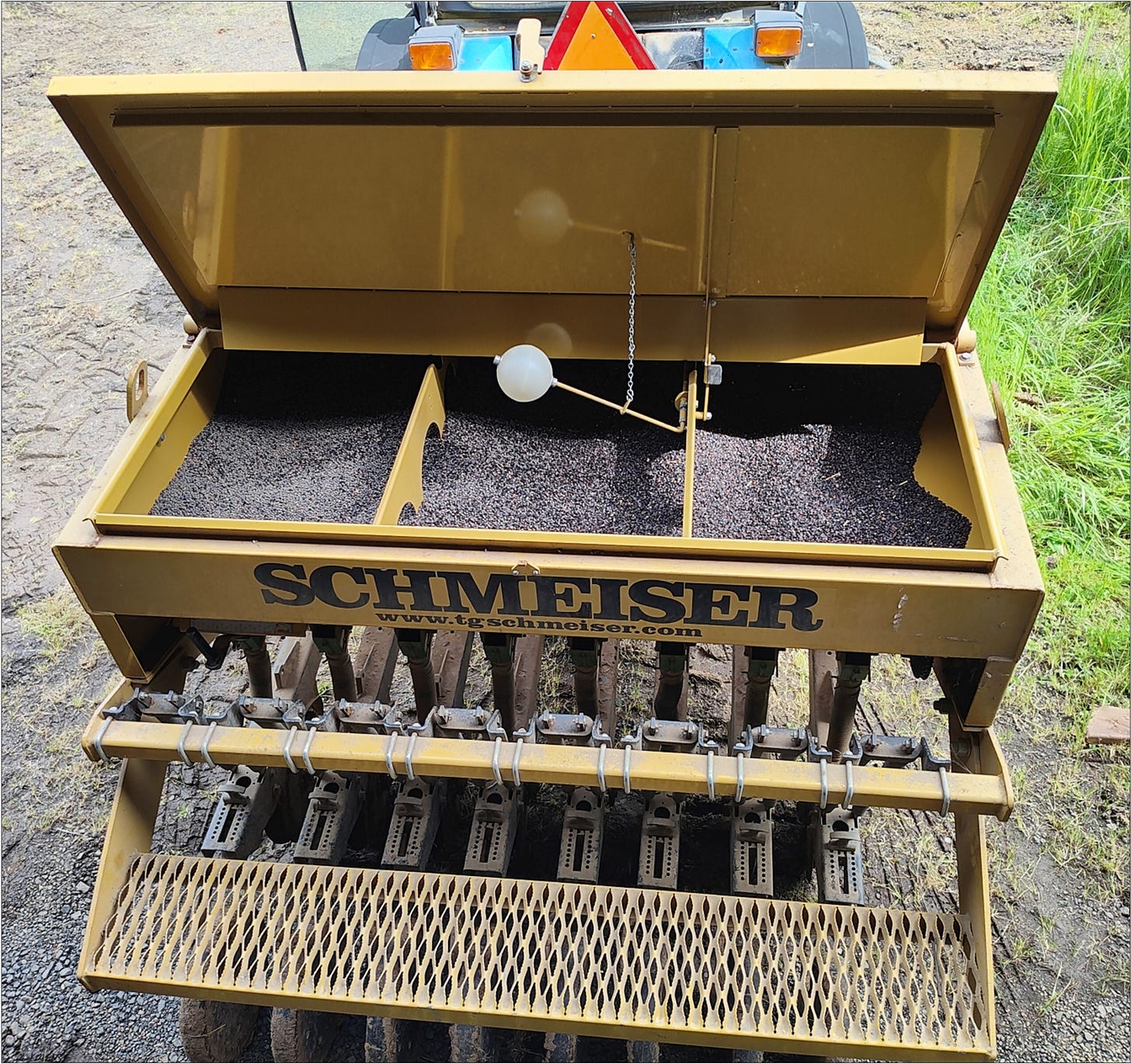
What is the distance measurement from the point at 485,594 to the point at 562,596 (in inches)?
6.7

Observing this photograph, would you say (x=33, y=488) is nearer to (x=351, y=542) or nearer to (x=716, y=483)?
(x=351, y=542)

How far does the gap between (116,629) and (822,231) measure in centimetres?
192

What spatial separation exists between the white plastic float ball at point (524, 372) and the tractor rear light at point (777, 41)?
1425 mm

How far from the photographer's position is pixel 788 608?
6.97 ft

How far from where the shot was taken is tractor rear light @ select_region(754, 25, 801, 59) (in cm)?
304

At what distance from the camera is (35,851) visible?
Result: 312 cm

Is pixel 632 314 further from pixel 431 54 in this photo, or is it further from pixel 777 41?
pixel 777 41

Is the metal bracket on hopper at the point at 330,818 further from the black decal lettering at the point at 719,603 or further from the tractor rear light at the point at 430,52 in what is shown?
the tractor rear light at the point at 430,52

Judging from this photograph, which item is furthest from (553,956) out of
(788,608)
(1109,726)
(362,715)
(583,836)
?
(1109,726)

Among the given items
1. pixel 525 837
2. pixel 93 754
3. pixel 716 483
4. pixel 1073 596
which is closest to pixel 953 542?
pixel 716 483

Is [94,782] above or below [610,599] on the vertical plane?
below

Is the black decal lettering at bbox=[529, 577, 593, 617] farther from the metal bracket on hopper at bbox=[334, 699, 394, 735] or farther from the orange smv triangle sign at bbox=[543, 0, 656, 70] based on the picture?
the orange smv triangle sign at bbox=[543, 0, 656, 70]

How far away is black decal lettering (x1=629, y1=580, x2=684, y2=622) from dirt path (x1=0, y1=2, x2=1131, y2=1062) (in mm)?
1373

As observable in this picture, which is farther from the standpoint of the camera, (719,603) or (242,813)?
(242,813)
